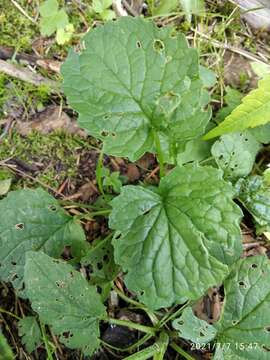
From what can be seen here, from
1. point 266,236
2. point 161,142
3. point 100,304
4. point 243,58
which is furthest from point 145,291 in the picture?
point 243,58

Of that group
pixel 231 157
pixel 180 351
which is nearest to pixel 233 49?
pixel 231 157

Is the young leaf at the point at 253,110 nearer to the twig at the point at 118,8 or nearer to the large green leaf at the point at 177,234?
the large green leaf at the point at 177,234

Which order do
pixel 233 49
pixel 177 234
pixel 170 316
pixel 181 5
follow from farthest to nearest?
1. pixel 233 49
2. pixel 181 5
3. pixel 170 316
4. pixel 177 234

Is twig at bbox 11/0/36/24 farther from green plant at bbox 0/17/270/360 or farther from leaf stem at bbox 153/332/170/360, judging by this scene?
leaf stem at bbox 153/332/170/360

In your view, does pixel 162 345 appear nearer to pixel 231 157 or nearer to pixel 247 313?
pixel 247 313

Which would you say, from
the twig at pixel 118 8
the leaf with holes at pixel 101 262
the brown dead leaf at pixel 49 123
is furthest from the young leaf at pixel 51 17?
the leaf with holes at pixel 101 262

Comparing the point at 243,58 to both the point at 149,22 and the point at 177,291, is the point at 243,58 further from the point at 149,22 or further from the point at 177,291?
the point at 177,291

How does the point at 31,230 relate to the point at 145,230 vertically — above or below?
below
